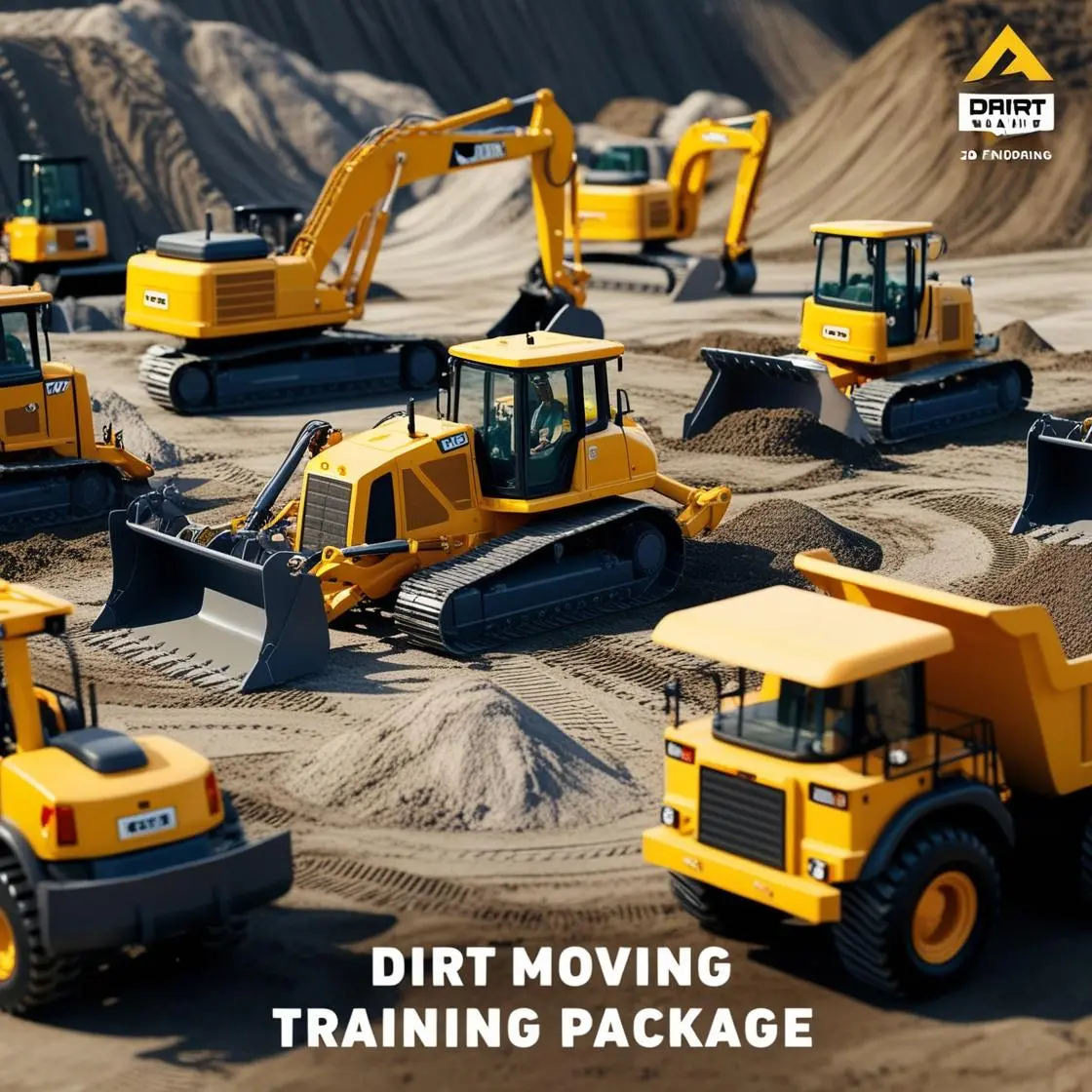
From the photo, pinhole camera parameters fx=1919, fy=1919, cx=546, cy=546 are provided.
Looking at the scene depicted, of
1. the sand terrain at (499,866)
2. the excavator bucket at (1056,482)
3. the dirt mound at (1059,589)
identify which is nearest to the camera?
the sand terrain at (499,866)

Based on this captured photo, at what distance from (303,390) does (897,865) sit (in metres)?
18.3

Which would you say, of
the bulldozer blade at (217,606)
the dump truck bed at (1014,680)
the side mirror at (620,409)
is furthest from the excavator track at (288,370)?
the dump truck bed at (1014,680)

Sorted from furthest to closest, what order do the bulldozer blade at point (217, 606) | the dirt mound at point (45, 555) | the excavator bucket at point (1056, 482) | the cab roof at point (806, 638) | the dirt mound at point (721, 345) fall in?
the dirt mound at point (721, 345), the excavator bucket at point (1056, 482), the dirt mound at point (45, 555), the bulldozer blade at point (217, 606), the cab roof at point (806, 638)

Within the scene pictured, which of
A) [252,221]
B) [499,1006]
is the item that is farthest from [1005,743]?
[252,221]

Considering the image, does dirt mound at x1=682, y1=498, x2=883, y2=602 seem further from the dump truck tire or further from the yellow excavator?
the yellow excavator

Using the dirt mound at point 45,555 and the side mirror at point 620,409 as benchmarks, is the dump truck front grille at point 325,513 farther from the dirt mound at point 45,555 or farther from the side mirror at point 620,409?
the dirt mound at point 45,555

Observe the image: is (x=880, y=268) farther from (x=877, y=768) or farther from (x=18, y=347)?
(x=877, y=768)

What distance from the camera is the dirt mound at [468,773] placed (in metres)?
11.7

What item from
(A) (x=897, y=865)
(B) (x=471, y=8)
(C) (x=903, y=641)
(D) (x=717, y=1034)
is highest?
(B) (x=471, y=8)

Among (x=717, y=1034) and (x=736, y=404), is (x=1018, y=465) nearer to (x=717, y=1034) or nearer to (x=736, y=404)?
(x=736, y=404)

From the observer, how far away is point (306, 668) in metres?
14.5

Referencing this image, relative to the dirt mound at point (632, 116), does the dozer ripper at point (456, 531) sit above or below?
below

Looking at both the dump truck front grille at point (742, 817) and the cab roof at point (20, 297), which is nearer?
the dump truck front grille at point (742, 817)

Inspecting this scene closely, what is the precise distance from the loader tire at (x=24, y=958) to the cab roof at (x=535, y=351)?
24.1 ft
